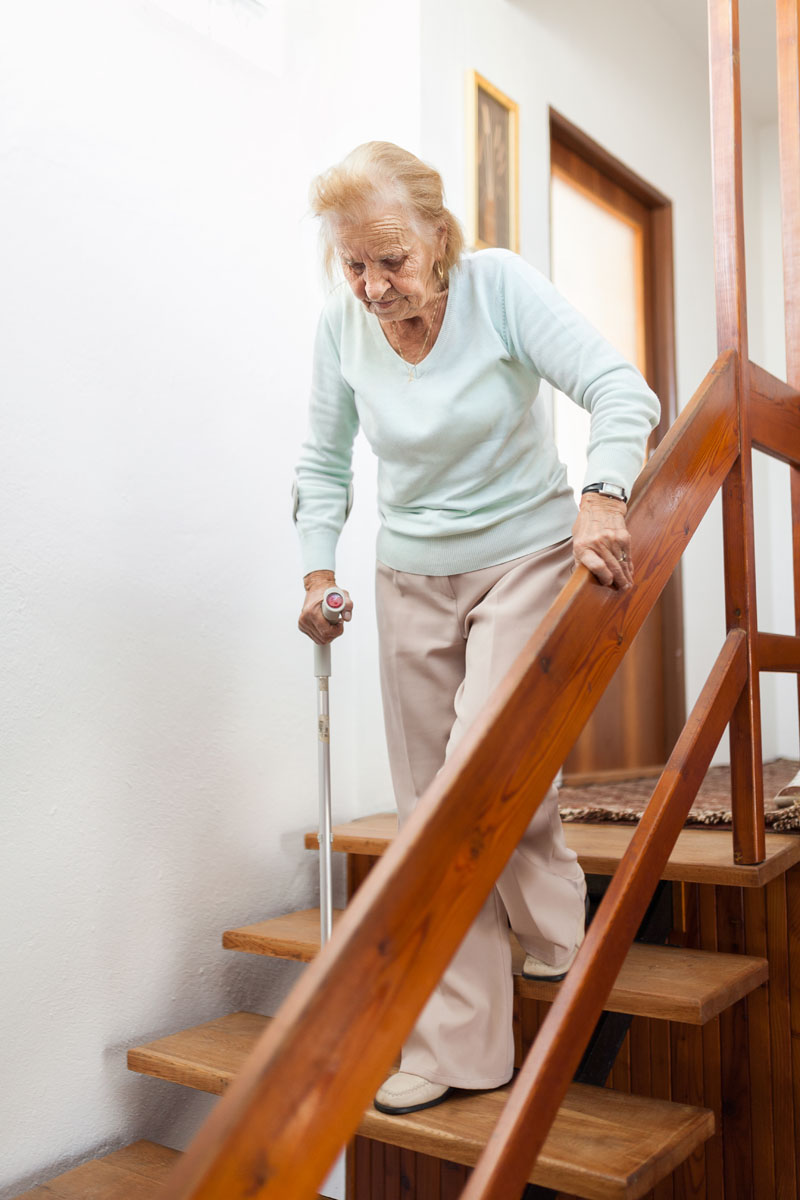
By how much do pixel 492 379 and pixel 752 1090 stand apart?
1.26 metres

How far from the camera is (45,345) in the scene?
188 cm

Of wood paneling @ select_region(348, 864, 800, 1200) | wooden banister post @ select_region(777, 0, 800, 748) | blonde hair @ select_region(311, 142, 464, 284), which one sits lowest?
wood paneling @ select_region(348, 864, 800, 1200)

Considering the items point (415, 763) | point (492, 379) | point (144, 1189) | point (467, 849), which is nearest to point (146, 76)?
point (492, 379)

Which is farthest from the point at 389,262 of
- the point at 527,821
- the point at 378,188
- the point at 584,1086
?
the point at 584,1086

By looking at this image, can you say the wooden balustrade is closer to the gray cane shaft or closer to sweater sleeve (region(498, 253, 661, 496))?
sweater sleeve (region(498, 253, 661, 496))

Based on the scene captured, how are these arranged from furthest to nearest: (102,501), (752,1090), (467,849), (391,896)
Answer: (102,501) < (752,1090) < (467,849) < (391,896)

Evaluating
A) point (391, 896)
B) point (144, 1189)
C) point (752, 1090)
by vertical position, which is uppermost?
point (391, 896)

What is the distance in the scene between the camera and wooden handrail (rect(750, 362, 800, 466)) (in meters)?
1.84

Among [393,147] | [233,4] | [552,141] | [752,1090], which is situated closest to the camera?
[393,147]

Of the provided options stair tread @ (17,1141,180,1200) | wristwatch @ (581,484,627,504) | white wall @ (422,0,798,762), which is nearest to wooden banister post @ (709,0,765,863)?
wristwatch @ (581,484,627,504)

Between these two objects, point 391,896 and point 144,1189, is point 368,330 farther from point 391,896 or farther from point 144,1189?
point 144,1189

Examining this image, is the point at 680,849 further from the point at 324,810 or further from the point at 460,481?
the point at 460,481

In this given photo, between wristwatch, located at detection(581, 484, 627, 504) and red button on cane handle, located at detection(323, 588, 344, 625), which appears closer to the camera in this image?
wristwatch, located at detection(581, 484, 627, 504)

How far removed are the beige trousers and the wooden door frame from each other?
2.17m
